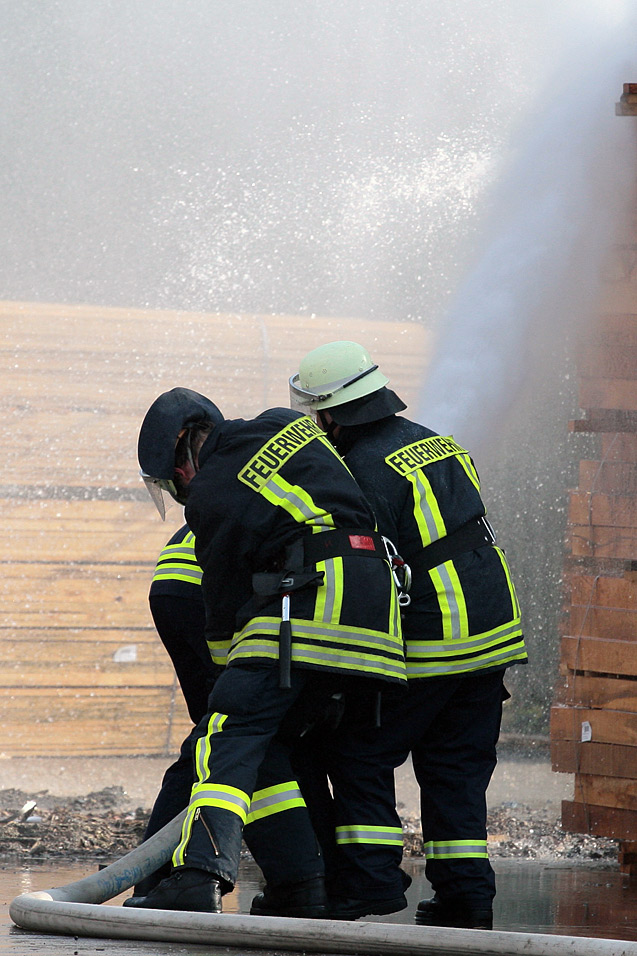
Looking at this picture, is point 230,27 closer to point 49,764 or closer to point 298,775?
point 49,764

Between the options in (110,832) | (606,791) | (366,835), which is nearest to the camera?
(366,835)

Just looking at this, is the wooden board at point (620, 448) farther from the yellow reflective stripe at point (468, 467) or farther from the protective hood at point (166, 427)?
the protective hood at point (166, 427)

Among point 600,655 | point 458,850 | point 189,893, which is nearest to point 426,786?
Result: point 458,850

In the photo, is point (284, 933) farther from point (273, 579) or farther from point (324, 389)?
point (324, 389)

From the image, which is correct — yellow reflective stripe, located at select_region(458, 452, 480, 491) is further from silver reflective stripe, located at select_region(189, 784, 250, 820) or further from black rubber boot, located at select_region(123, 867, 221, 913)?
black rubber boot, located at select_region(123, 867, 221, 913)

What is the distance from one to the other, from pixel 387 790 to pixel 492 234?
157 inches

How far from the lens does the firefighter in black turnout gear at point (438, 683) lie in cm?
330

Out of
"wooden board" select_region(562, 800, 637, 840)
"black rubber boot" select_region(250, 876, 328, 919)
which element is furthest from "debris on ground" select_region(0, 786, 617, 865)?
"black rubber boot" select_region(250, 876, 328, 919)

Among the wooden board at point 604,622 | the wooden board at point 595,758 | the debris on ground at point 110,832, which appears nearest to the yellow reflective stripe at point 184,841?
the debris on ground at point 110,832

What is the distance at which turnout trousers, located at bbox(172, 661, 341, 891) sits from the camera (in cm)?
284

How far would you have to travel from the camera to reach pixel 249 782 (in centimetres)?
291

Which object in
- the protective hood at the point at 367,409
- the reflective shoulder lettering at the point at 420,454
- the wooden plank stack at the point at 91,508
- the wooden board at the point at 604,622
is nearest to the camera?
the reflective shoulder lettering at the point at 420,454

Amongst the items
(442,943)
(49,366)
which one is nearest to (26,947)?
(442,943)

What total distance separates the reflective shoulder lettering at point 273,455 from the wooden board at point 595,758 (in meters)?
1.88
